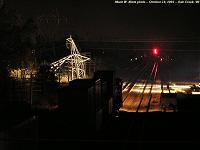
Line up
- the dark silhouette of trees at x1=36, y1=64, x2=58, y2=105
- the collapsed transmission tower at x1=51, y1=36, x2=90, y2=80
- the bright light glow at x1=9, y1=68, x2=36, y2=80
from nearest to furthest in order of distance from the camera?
1. the bright light glow at x1=9, y1=68, x2=36, y2=80
2. the dark silhouette of trees at x1=36, y1=64, x2=58, y2=105
3. the collapsed transmission tower at x1=51, y1=36, x2=90, y2=80

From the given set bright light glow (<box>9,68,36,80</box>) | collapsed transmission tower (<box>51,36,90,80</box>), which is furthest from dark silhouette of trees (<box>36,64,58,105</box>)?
collapsed transmission tower (<box>51,36,90,80</box>)

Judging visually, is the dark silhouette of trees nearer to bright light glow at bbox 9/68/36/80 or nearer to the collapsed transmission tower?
bright light glow at bbox 9/68/36/80

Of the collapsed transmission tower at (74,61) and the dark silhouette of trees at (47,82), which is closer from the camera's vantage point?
the dark silhouette of trees at (47,82)

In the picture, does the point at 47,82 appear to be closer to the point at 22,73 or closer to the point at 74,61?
the point at 22,73

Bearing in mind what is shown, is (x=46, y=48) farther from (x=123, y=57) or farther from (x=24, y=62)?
(x=123, y=57)

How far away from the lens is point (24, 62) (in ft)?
78.6

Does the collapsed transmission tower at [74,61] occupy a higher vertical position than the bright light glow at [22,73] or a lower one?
higher

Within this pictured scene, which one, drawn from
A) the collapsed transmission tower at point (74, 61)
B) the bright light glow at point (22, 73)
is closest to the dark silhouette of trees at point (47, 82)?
the bright light glow at point (22, 73)

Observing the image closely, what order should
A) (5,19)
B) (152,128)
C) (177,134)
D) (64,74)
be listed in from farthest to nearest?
(64,74) → (5,19) → (152,128) → (177,134)

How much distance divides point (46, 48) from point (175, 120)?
63.7ft

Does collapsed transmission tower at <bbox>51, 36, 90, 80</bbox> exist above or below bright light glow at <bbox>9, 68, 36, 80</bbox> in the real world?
above

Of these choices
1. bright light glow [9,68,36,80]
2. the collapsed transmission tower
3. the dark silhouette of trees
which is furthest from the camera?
the collapsed transmission tower

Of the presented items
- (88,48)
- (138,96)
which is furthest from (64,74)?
(88,48)

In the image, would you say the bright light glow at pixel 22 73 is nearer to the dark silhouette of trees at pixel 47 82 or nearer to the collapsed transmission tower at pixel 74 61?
the dark silhouette of trees at pixel 47 82
